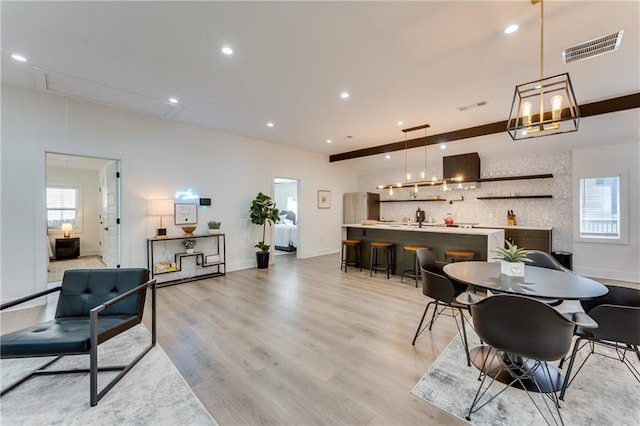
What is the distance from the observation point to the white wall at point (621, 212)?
17.0 ft

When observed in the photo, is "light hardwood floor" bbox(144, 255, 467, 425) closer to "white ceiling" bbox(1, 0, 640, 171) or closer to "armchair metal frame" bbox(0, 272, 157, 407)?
"armchair metal frame" bbox(0, 272, 157, 407)

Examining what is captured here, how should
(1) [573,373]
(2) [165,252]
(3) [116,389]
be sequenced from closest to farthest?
(3) [116,389] < (1) [573,373] < (2) [165,252]

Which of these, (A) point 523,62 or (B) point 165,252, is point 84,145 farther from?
(A) point 523,62

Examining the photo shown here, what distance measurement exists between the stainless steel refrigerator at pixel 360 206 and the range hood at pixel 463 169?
94.4 inches

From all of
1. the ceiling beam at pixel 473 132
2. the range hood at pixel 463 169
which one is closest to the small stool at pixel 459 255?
the ceiling beam at pixel 473 132

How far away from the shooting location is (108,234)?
5453mm

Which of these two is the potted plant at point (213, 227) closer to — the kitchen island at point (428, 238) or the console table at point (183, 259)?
the console table at point (183, 259)

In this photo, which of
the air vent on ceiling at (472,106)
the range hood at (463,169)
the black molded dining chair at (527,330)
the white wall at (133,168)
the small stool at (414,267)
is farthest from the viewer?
the range hood at (463,169)

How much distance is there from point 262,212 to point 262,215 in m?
0.07

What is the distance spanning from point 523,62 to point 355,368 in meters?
3.77

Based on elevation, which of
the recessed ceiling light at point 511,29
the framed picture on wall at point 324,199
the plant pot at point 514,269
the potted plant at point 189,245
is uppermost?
the recessed ceiling light at point 511,29

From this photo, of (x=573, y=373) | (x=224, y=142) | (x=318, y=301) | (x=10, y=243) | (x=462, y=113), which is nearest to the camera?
(x=573, y=373)

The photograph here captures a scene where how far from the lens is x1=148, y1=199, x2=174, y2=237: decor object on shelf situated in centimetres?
495

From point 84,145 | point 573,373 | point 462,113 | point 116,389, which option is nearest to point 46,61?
point 84,145
